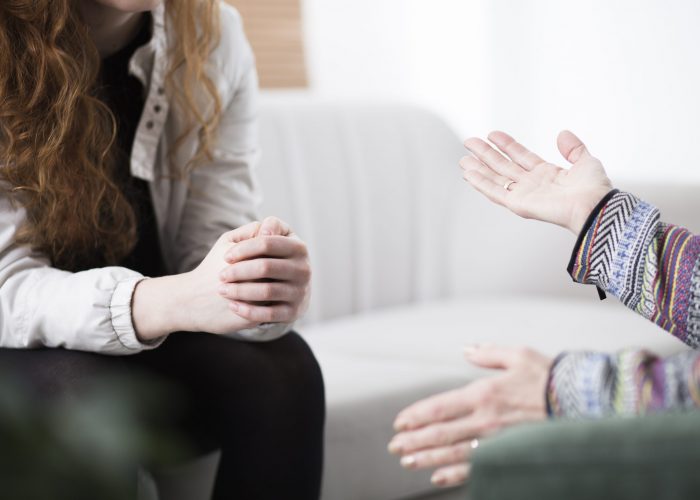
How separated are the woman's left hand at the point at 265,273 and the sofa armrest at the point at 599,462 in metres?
0.50

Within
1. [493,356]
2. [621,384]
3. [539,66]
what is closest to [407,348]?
[493,356]

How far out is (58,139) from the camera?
1145mm

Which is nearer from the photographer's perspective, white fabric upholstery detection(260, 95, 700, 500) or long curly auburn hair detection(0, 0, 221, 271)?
long curly auburn hair detection(0, 0, 221, 271)

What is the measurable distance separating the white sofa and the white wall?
1.07 m

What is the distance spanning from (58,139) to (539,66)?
2697mm

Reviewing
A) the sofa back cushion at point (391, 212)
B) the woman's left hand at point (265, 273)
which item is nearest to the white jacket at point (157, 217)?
the woman's left hand at point (265, 273)

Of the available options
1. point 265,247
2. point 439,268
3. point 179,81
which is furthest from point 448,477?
point 439,268

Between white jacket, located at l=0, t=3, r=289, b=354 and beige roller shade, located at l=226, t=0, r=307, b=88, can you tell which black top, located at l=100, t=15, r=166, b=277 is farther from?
beige roller shade, located at l=226, t=0, r=307, b=88

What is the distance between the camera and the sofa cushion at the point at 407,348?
145cm

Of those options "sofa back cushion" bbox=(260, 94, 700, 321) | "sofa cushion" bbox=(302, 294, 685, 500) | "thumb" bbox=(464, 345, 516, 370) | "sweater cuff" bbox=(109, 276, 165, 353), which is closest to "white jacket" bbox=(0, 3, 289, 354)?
"sweater cuff" bbox=(109, 276, 165, 353)

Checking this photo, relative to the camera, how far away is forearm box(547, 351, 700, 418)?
0.68 m

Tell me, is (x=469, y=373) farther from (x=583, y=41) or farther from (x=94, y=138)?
(x=583, y=41)

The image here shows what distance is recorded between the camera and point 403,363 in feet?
5.41

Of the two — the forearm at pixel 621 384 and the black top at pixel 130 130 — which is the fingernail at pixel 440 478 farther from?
the black top at pixel 130 130
